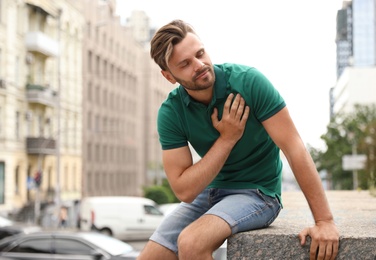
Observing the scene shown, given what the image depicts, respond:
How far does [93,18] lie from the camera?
214 feet

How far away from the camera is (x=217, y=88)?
332 cm

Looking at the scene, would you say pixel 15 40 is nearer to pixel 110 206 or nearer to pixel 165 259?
pixel 110 206

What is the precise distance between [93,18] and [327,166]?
25.9 m

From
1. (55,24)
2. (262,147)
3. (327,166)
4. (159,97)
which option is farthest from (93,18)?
(262,147)

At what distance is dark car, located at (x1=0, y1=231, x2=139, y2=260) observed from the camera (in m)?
16.0

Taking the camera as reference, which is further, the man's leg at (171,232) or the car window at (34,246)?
the car window at (34,246)

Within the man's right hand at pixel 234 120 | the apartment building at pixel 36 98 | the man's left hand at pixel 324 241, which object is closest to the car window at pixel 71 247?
the man's right hand at pixel 234 120

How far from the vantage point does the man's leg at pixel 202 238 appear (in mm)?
3088

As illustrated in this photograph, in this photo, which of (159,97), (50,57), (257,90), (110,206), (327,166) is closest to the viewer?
(257,90)

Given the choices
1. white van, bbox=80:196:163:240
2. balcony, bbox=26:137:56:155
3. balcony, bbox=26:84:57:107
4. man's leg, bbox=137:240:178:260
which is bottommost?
white van, bbox=80:196:163:240

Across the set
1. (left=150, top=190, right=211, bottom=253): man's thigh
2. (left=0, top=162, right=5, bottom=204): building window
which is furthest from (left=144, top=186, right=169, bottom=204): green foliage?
(left=150, top=190, right=211, bottom=253): man's thigh

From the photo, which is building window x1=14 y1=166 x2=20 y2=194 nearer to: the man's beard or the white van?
the white van

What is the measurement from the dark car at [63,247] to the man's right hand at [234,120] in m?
12.8

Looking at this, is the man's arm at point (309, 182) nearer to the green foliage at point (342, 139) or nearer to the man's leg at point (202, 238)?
the man's leg at point (202, 238)
